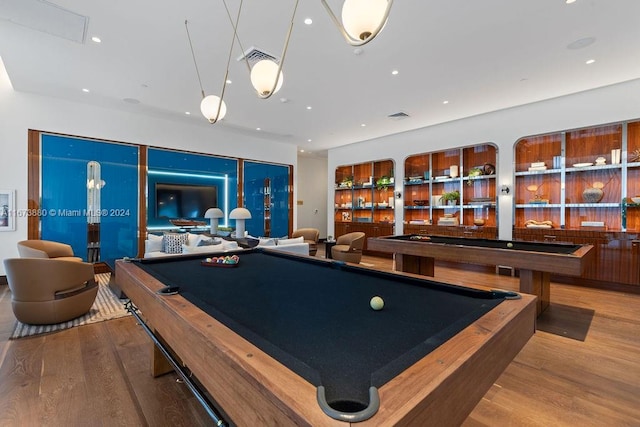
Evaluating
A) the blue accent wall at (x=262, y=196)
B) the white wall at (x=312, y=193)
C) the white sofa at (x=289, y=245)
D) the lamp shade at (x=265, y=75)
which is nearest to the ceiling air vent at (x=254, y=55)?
the lamp shade at (x=265, y=75)

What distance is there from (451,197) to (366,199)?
2.69 m

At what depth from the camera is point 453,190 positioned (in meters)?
7.01

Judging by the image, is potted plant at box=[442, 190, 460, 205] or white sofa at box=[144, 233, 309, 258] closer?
white sofa at box=[144, 233, 309, 258]

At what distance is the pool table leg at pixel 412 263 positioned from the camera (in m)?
4.37

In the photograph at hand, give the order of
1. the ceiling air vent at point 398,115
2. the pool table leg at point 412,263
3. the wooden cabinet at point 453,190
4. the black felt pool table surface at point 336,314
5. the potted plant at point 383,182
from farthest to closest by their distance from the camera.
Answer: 1. the potted plant at point 383,182
2. the wooden cabinet at point 453,190
3. the ceiling air vent at point 398,115
4. the pool table leg at point 412,263
5. the black felt pool table surface at point 336,314

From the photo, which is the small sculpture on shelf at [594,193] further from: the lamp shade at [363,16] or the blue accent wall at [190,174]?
the blue accent wall at [190,174]

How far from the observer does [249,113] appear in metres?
6.16

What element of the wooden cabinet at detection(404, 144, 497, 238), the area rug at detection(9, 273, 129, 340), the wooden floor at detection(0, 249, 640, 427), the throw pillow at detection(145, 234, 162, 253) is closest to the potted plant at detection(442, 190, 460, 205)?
the wooden cabinet at detection(404, 144, 497, 238)

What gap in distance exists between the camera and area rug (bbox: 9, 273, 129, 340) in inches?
120

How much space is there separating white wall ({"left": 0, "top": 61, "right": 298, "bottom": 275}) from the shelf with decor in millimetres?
3790

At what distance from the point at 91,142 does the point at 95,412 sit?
5.82 m

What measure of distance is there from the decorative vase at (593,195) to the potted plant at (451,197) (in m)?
2.20

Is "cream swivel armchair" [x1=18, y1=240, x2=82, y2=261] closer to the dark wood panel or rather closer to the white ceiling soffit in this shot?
the white ceiling soffit

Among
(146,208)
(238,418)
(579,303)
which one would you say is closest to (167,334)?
(238,418)
